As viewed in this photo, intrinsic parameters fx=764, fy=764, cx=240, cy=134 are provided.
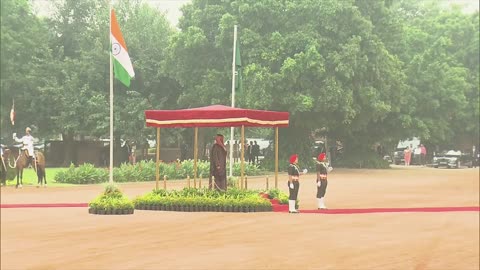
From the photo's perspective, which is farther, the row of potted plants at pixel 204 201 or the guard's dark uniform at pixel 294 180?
the row of potted plants at pixel 204 201

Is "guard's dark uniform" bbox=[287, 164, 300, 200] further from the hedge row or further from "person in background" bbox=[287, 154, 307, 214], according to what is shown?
the hedge row

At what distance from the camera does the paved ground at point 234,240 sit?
29.5ft

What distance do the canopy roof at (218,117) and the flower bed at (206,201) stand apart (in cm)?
169

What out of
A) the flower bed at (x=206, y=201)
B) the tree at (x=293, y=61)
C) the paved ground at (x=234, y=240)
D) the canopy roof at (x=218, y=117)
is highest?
the tree at (x=293, y=61)

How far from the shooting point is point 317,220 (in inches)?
551

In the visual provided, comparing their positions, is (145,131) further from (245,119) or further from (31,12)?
(31,12)

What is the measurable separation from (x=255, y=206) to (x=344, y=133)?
18.2 meters

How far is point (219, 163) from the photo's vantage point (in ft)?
51.8

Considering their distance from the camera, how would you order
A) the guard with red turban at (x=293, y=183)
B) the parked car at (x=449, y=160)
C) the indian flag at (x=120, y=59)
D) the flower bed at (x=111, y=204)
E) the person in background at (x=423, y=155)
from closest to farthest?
the indian flag at (x=120, y=59), the flower bed at (x=111, y=204), the guard with red turban at (x=293, y=183), the parked car at (x=449, y=160), the person in background at (x=423, y=155)

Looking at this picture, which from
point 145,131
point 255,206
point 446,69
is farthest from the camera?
point 446,69

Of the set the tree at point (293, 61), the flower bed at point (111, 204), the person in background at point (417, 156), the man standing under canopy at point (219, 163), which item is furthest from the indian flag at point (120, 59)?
the person in background at point (417, 156)

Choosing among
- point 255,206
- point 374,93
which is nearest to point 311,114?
point 374,93

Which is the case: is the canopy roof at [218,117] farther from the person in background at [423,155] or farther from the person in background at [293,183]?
the person in background at [423,155]

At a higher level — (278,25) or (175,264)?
(278,25)
